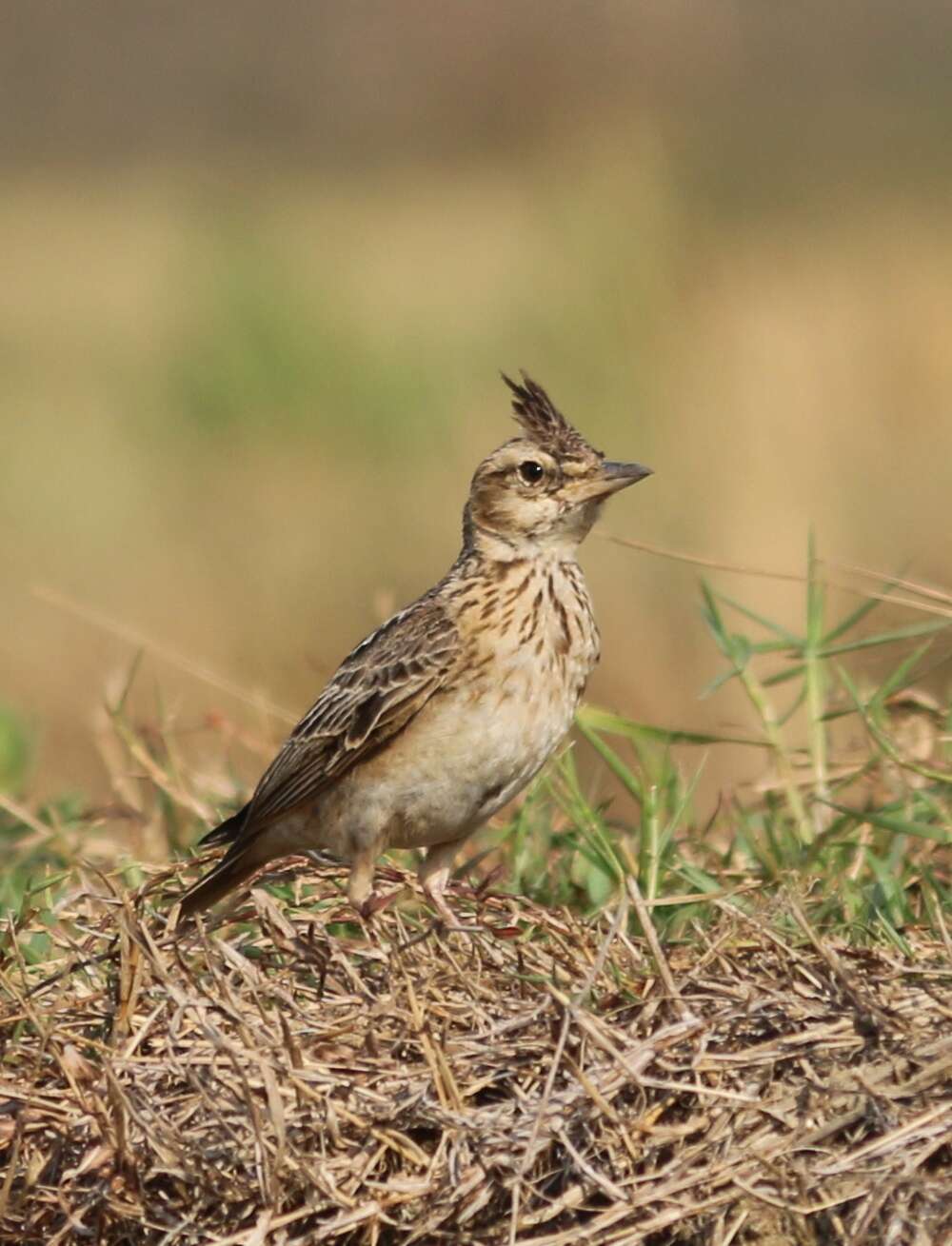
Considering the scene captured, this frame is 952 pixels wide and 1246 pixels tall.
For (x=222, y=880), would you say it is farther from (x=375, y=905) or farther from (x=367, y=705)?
(x=375, y=905)

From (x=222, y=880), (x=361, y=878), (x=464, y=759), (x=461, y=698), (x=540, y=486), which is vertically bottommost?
(x=222, y=880)

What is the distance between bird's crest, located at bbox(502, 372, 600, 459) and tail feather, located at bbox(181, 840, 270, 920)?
1206 millimetres

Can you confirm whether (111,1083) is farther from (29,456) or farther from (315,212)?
(315,212)

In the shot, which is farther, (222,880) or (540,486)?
(540,486)

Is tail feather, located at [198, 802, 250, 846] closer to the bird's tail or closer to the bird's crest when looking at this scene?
the bird's tail

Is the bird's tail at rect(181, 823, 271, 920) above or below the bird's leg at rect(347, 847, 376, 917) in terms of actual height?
below

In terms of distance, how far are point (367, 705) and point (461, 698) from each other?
259 millimetres

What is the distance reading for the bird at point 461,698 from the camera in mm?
5008

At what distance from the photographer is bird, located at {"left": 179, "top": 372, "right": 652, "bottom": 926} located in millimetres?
5008

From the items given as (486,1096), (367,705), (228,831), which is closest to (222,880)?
(228,831)

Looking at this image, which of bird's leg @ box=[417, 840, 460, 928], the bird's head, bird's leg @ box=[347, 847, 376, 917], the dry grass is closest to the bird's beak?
the bird's head

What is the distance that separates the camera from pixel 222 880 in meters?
4.99

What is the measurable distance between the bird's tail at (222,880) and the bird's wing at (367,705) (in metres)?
0.06

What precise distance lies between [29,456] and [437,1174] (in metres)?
10.5
